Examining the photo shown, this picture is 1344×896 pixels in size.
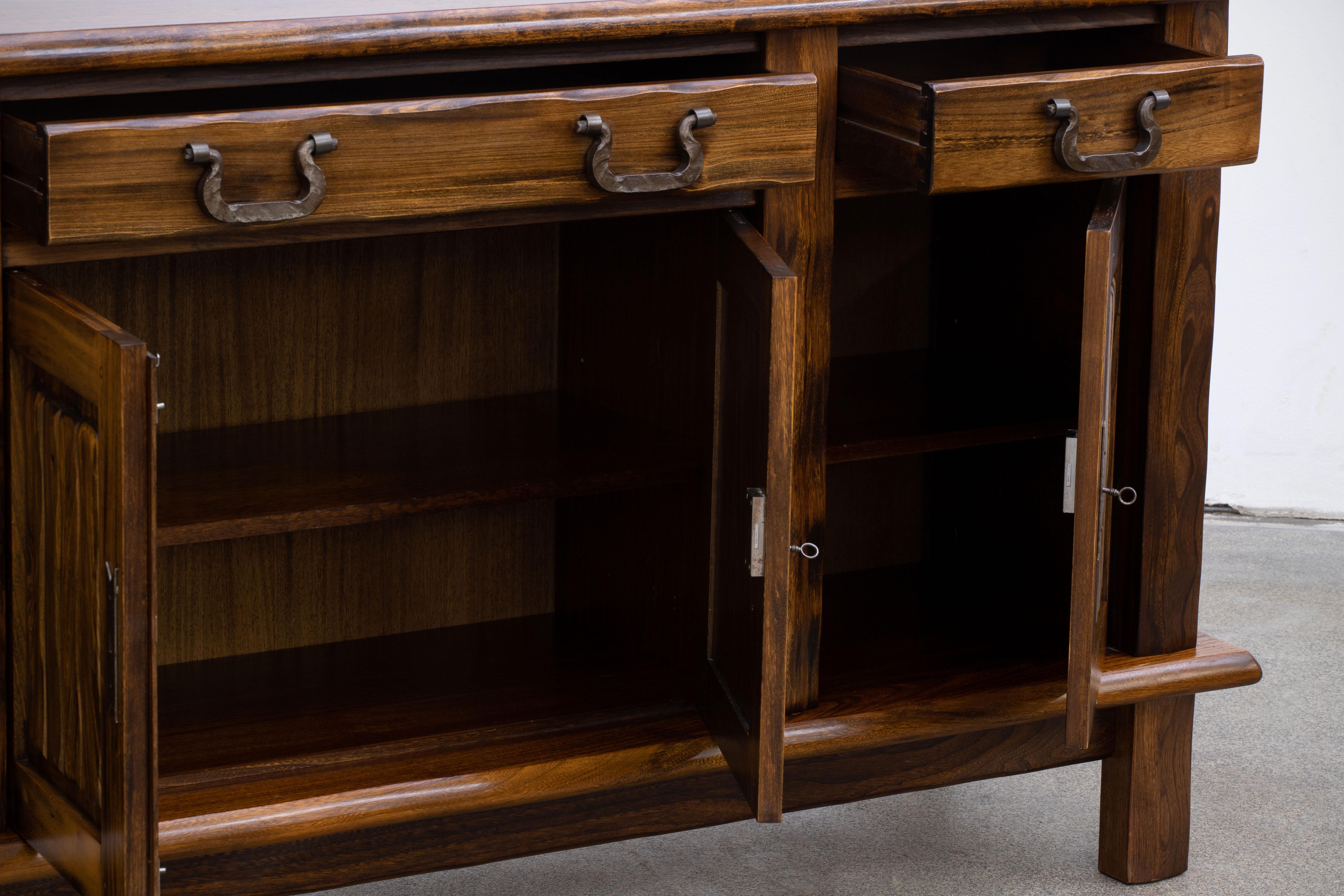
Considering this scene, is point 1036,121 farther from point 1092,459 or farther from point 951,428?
point 951,428

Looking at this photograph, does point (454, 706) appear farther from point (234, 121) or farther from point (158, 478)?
point (234, 121)

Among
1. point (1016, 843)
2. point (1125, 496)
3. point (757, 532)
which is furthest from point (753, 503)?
point (1016, 843)

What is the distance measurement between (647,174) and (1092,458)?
51cm

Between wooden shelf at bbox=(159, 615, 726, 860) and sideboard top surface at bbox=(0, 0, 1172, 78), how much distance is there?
0.67 metres

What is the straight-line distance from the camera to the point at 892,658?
6.54 ft

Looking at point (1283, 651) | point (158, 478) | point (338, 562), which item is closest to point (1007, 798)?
point (1283, 651)

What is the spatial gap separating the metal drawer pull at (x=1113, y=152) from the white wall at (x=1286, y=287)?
177 centimetres

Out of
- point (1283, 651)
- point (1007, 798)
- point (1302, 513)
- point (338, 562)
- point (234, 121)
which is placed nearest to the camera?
point (234, 121)

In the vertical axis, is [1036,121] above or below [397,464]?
above

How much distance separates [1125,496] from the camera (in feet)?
6.44

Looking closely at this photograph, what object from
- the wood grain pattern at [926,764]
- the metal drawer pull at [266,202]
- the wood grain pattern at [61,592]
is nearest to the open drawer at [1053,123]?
the metal drawer pull at [266,202]

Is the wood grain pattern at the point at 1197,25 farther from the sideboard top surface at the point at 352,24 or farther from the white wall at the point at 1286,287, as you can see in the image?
the white wall at the point at 1286,287

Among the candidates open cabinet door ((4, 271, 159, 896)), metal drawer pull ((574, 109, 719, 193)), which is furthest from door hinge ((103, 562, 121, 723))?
metal drawer pull ((574, 109, 719, 193))

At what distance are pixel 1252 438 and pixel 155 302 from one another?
7.71 ft
